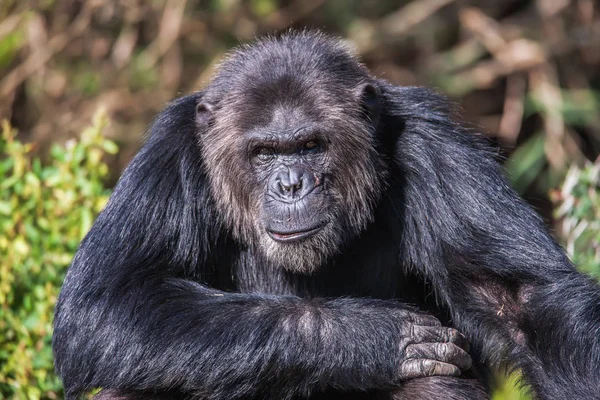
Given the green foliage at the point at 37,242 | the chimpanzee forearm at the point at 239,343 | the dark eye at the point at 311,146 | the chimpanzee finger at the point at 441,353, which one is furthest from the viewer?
the green foliage at the point at 37,242

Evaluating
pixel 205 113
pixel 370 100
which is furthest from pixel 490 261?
pixel 205 113

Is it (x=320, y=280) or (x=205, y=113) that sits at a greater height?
(x=205, y=113)

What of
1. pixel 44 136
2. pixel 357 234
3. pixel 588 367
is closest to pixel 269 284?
pixel 357 234

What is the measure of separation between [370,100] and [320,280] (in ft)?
4.00

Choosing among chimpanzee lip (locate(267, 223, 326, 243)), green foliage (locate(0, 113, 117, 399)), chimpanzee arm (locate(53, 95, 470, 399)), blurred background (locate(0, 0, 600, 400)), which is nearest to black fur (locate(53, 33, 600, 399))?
chimpanzee arm (locate(53, 95, 470, 399))

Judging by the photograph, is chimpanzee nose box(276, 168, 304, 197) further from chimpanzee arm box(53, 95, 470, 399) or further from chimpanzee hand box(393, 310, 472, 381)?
chimpanzee hand box(393, 310, 472, 381)

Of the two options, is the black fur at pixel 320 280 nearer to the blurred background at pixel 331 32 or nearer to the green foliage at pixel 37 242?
the green foliage at pixel 37 242

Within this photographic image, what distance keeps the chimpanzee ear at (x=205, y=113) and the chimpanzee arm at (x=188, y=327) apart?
1.16 feet

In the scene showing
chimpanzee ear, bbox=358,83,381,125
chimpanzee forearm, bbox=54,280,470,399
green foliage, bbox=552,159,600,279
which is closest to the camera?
chimpanzee forearm, bbox=54,280,470,399

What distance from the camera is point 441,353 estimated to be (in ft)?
18.4

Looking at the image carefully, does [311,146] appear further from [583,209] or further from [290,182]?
[583,209]

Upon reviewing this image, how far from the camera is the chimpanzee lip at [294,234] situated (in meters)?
5.83

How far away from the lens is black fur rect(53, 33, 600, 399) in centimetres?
551

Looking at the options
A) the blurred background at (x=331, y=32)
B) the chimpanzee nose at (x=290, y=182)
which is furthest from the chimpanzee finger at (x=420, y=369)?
the blurred background at (x=331, y=32)
